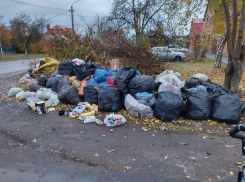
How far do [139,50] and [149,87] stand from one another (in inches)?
137

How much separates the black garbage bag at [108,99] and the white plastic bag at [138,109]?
341 mm

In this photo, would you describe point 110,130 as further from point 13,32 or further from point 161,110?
point 13,32

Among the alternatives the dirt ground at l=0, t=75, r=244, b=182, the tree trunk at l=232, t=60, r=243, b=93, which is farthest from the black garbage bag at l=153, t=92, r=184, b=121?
the tree trunk at l=232, t=60, r=243, b=93

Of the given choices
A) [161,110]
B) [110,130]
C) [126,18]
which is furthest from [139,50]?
[126,18]

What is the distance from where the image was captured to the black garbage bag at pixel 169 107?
3.59 metres

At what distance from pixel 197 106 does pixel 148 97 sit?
99 centimetres

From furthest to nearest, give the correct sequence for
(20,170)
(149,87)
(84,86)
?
1. (84,86)
2. (149,87)
3. (20,170)

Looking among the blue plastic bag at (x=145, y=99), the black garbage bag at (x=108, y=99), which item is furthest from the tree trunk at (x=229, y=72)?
the black garbage bag at (x=108, y=99)

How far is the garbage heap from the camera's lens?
3.64 metres

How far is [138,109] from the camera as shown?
12.5ft

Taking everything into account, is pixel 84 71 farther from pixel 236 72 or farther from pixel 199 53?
pixel 199 53

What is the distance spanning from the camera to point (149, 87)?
4.25 m

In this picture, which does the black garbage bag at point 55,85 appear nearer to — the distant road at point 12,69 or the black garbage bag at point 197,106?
the black garbage bag at point 197,106

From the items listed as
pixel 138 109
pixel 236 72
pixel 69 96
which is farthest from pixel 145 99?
pixel 236 72
